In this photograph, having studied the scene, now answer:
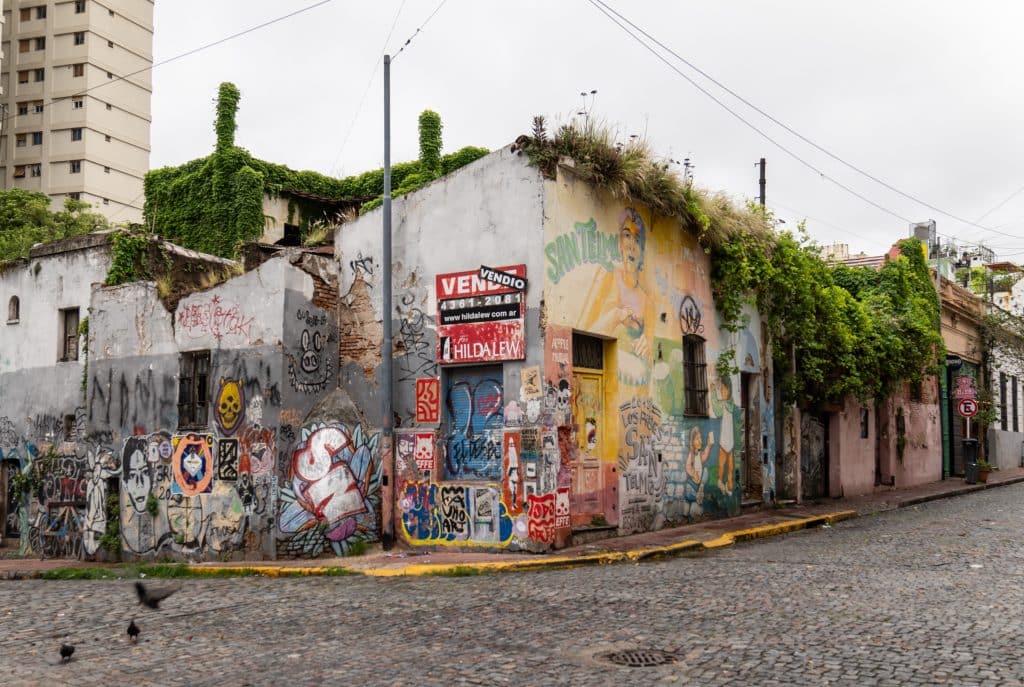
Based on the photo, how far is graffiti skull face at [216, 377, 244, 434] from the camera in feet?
48.3

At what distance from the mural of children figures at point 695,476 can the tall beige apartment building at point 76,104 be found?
2334 inches

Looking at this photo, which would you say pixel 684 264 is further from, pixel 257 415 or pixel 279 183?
pixel 279 183

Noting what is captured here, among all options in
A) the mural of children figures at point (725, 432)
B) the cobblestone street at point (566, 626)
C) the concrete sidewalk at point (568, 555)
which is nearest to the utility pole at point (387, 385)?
the concrete sidewalk at point (568, 555)

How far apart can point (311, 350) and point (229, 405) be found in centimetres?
159

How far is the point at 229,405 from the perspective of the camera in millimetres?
14859

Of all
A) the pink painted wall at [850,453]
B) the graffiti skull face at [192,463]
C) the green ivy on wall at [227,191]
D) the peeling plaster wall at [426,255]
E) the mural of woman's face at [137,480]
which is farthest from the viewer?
the green ivy on wall at [227,191]

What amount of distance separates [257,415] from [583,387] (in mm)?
5025

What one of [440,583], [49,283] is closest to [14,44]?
[49,283]

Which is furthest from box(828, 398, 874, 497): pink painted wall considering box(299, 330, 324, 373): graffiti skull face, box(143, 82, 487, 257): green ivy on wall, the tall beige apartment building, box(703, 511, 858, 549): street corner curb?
the tall beige apartment building

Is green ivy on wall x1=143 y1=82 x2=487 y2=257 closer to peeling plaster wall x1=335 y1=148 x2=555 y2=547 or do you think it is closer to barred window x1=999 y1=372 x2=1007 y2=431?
peeling plaster wall x1=335 y1=148 x2=555 y2=547

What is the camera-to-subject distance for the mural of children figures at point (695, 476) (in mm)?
16375

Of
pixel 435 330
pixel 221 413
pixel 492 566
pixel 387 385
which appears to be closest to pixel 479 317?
pixel 435 330

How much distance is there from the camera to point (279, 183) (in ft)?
115

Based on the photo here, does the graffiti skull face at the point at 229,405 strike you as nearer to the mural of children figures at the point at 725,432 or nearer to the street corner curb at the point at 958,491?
the mural of children figures at the point at 725,432
